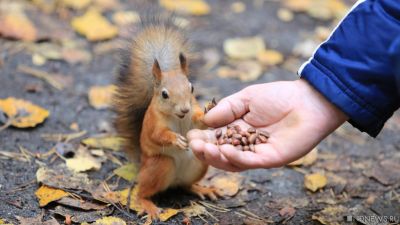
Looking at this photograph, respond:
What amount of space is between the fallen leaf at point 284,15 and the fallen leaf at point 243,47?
323mm

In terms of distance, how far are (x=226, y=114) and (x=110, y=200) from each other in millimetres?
424

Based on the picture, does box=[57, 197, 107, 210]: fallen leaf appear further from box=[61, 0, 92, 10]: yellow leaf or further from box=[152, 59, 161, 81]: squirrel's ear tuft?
box=[61, 0, 92, 10]: yellow leaf

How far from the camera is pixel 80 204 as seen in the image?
1637mm

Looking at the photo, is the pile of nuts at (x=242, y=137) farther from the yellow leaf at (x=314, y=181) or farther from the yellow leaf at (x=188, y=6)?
the yellow leaf at (x=188, y=6)

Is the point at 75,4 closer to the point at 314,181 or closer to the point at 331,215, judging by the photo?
the point at 314,181

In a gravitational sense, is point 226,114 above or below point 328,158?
above

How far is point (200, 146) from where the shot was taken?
57.8 inches

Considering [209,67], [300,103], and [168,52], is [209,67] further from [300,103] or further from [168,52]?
[300,103]

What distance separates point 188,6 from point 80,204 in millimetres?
1790

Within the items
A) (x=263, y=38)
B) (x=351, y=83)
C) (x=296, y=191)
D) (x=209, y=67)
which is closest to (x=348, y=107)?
(x=351, y=83)

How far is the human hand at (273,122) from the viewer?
1445 mm

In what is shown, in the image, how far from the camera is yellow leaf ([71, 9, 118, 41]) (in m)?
2.79

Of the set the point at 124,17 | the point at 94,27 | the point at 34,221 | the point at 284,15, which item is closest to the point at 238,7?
the point at 284,15

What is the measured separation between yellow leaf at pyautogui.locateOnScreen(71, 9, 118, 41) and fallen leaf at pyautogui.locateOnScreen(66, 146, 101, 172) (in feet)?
3.12
